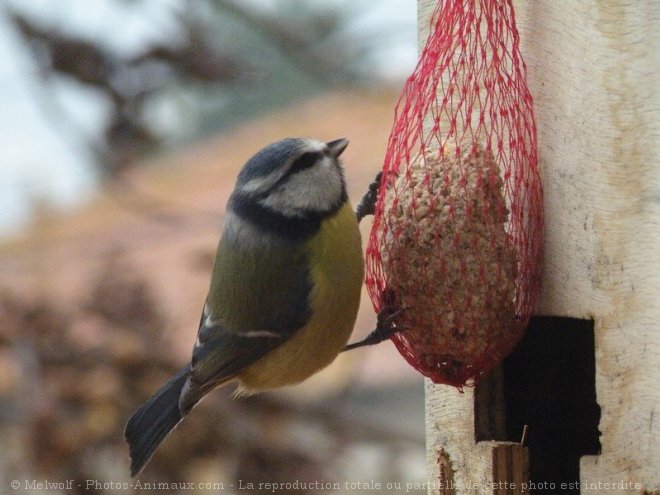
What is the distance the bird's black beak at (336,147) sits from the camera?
2.36 m

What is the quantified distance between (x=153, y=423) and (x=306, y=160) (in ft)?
2.66

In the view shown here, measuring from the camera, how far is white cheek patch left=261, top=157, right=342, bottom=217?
2.34m

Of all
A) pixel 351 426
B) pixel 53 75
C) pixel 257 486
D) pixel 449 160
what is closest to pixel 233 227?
pixel 449 160

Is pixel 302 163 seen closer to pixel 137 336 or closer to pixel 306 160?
pixel 306 160

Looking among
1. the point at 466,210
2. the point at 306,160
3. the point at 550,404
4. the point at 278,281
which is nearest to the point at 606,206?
the point at 466,210

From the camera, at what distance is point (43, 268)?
4.98 metres

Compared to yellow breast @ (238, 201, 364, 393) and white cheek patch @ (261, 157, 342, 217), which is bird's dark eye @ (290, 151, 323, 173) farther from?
yellow breast @ (238, 201, 364, 393)

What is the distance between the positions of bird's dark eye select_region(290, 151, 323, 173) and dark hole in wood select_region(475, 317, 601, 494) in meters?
0.63

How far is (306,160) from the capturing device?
2320mm

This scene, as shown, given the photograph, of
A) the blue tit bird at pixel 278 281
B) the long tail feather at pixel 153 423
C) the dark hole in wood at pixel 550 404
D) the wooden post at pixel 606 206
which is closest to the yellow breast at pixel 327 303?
the blue tit bird at pixel 278 281

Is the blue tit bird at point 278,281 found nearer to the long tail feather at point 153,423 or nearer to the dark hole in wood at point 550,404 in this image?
the long tail feather at point 153,423

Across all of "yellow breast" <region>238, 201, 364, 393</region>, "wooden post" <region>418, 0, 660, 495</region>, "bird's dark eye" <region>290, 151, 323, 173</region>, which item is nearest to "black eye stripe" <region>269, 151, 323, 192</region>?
"bird's dark eye" <region>290, 151, 323, 173</region>

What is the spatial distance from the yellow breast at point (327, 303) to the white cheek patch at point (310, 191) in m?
0.04

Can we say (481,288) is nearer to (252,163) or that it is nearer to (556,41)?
(556,41)
